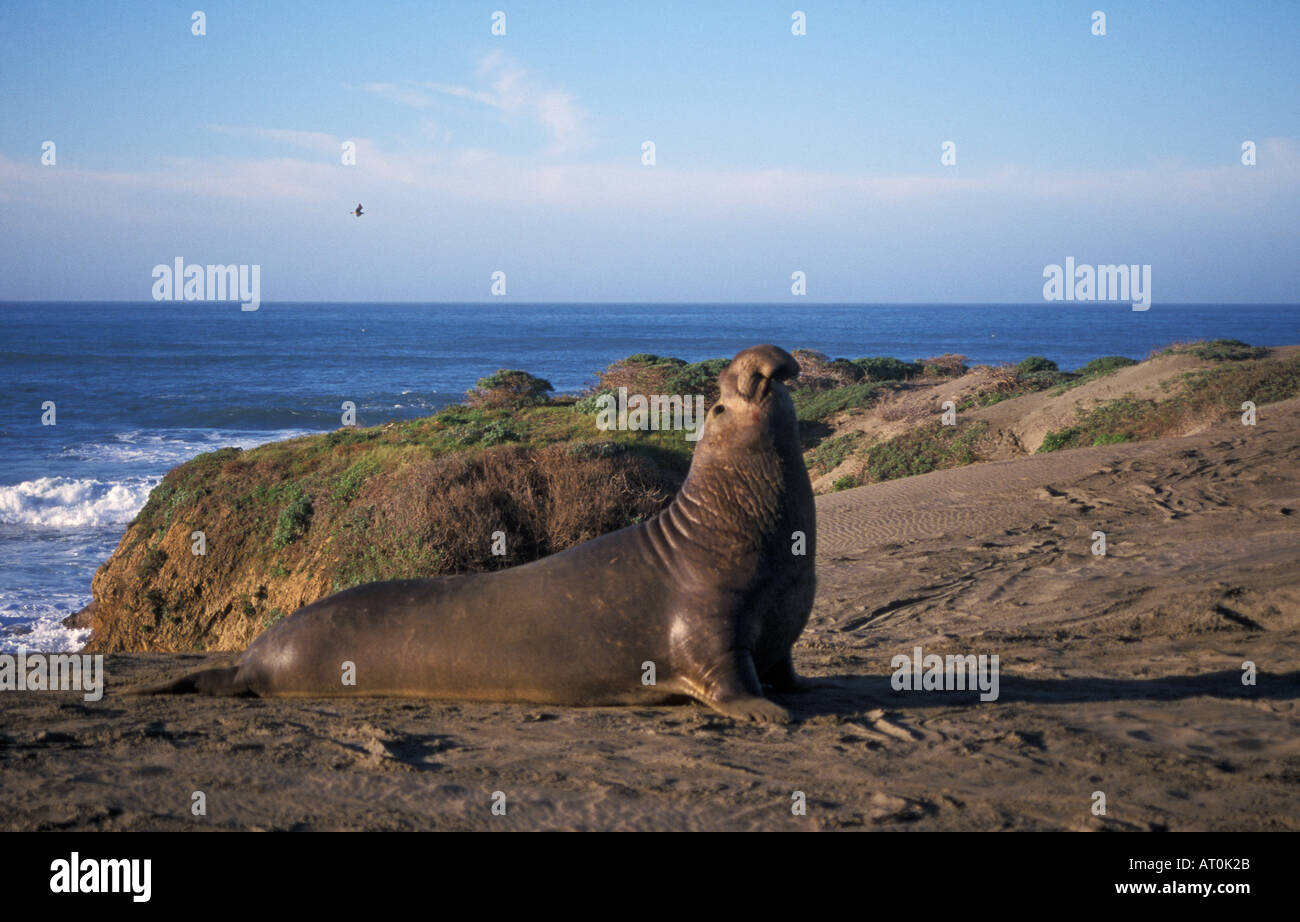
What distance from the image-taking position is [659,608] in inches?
220

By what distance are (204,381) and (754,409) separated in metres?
51.5

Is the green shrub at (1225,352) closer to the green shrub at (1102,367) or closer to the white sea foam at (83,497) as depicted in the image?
the green shrub at (1102,367)

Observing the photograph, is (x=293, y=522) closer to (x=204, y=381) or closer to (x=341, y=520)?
(x=341, y=520)

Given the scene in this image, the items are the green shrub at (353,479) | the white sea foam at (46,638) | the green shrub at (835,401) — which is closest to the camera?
the white sea foam at (46,638)

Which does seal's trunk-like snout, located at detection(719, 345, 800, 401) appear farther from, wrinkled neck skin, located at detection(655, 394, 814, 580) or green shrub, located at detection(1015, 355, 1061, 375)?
green shrub, located at detection(1015, 355, 1061, 375)

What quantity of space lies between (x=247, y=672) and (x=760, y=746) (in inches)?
131

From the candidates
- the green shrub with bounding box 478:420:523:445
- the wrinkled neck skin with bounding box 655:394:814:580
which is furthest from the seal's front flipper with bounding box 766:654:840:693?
the green shrub with bounding box 478:420:523:445

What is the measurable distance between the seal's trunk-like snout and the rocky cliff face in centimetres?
742

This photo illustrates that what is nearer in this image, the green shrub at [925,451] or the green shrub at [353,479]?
the green shrub at [353,479]

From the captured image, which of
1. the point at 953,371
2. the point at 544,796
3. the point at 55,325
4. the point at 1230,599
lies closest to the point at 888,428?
the point at 953,371

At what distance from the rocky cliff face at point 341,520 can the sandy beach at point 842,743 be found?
4.53 meters

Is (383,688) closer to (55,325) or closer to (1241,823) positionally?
(1241,823)

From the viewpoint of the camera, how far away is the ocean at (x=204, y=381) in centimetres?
2208

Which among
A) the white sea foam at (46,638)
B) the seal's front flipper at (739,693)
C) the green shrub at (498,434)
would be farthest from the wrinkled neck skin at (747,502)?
the white sea foam at (46,638)
